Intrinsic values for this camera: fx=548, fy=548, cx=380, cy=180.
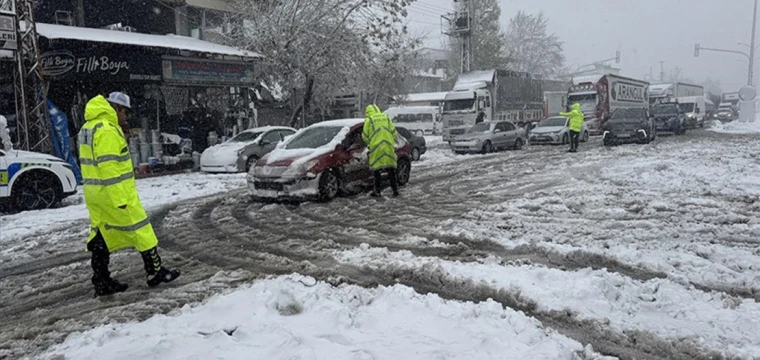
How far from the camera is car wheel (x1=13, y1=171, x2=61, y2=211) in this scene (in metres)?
10.7

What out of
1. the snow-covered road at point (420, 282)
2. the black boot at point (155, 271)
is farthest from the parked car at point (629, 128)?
the black boot at point (155, 271)

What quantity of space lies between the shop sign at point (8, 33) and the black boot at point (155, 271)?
11027 mm

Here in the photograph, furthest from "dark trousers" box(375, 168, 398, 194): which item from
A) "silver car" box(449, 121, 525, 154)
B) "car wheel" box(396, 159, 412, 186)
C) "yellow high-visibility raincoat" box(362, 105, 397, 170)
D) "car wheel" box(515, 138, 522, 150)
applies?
"car wheel" box(515, 138, 522, 150)

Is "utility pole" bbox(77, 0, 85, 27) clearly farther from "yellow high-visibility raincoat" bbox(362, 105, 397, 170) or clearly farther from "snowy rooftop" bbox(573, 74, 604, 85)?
"snowy rooftop" bbox(573, 74, 604, 85)

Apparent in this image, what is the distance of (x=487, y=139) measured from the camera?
76.4ft

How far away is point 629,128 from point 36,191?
70.1 ft

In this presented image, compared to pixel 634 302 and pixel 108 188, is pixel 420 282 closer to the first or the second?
pixel 634 302

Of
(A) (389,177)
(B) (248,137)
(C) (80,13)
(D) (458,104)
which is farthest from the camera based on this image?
(D) (458,104)

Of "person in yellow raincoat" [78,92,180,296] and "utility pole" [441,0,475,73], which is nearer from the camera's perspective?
"person in yellow raincoat" [78,92,180,296]

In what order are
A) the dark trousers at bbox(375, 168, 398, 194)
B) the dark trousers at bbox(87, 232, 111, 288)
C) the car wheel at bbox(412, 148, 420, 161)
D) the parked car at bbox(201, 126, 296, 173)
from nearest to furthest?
the dark trousers at bbox(87, 232, 111, 288) < the dark trousers at bbox(375, 168, 398, 194) < the parked car at bbox(201, 126, 296, 173) < the car wheel at bbox(412, 148, 420, 161)

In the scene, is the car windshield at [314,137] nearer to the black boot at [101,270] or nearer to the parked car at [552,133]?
the black boot at [101,270]

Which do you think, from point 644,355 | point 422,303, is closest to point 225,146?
point 422,303

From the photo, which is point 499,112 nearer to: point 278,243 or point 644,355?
point 278,243

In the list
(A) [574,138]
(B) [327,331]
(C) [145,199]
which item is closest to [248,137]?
(C) [145,199]
